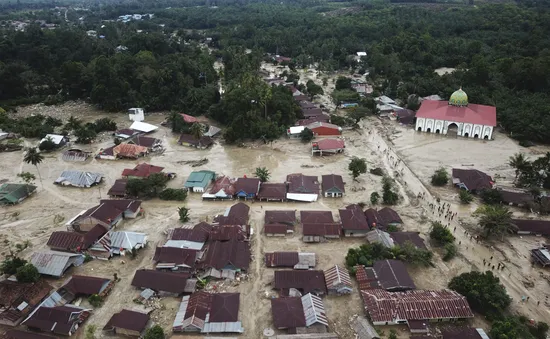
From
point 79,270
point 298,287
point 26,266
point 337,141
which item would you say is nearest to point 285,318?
point 298,287

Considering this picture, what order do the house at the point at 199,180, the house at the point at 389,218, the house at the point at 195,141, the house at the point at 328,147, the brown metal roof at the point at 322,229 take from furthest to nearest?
the house at the point at 195,141 → the house at the point at 328,147 → the house at the point at 199,180 → the house at the point at 389,218 → the brown metal roof at the point at 322,229

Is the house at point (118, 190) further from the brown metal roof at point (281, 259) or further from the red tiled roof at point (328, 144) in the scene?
the red tiled roof at point (328, 144)

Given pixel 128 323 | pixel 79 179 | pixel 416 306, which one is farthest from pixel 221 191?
pixel 416 306

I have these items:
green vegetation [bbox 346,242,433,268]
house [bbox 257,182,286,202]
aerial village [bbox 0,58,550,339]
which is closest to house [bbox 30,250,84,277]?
aerial village [bbox 0,58,550,339]

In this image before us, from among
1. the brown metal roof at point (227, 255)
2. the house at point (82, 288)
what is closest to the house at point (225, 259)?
the brown metal roof at point (227, 255)

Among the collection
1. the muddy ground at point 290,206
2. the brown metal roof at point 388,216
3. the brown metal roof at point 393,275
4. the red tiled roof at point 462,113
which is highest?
the red tiled roof at point 462,113

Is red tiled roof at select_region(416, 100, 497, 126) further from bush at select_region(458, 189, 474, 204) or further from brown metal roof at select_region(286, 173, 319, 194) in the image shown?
brown metal roof at select_region(286, 173, 319, 194)

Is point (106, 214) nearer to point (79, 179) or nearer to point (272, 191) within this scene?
point (79, 179)
